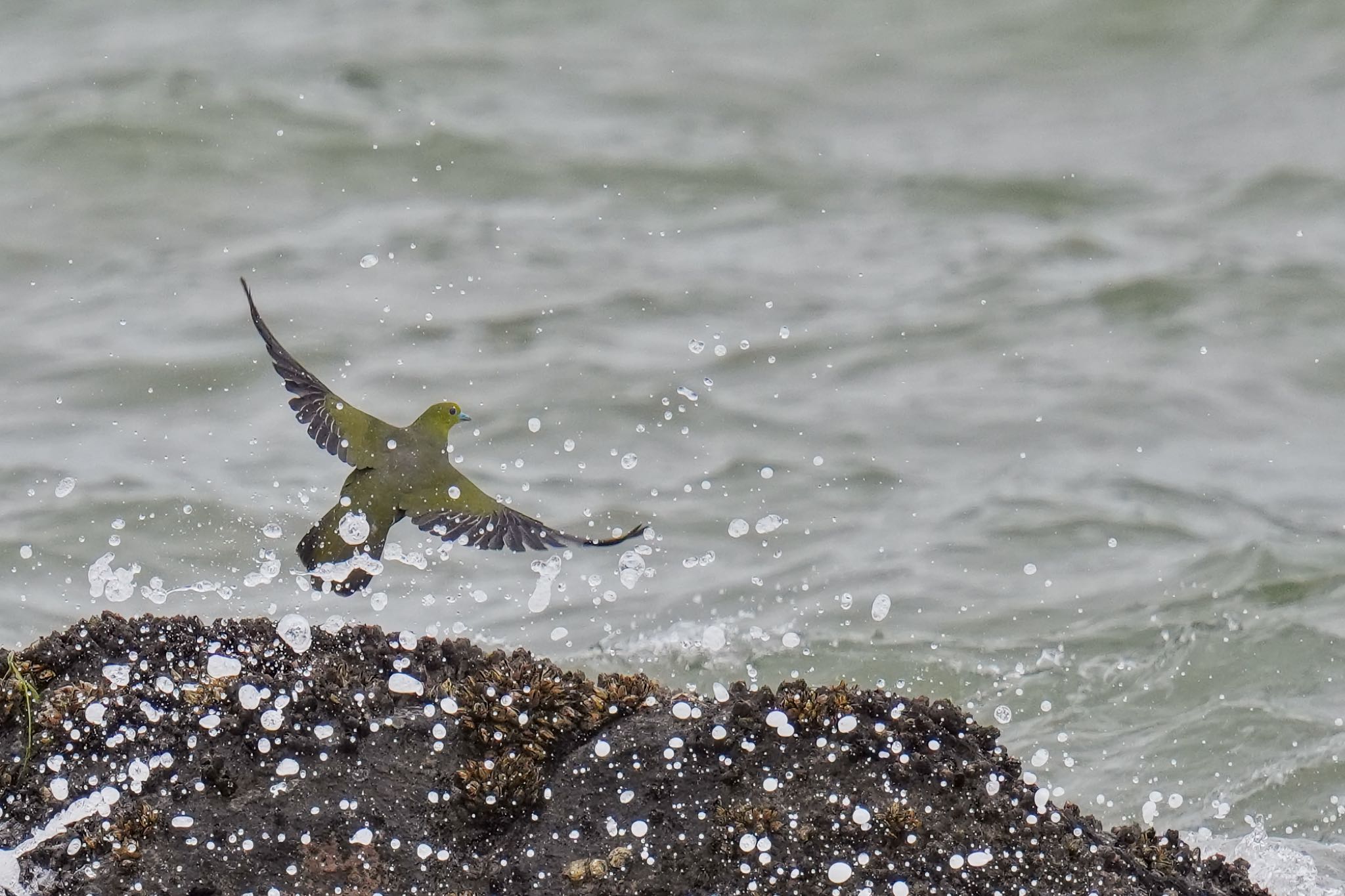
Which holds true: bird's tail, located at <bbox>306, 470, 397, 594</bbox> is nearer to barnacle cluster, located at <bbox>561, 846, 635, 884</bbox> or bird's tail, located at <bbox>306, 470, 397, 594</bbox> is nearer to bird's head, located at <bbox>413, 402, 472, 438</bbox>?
bird's head, located at <bbox>413, 402, 472, 438</bbox>

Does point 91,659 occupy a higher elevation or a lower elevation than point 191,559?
higher

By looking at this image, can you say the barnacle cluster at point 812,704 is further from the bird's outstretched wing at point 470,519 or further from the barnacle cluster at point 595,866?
the bird's outstretched wing at point 470,519

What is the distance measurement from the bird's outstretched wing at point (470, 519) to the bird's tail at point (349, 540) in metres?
0.11

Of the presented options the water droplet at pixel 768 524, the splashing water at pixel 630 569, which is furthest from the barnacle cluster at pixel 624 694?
the water droplet at pixel 768 524

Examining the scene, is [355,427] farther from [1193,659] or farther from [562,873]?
[1193,659]

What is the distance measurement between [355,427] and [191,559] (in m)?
4.01

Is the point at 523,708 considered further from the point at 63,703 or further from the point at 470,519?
the point at 63,703

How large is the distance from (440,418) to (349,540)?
464 millimetres

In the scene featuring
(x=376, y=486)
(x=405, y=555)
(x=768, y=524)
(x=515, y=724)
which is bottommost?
(x=768, y=524)

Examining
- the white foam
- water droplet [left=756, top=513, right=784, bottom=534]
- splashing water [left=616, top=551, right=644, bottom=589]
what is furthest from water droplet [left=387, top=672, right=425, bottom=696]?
water droplet [left=756, top=513, right=784, bottom=534]

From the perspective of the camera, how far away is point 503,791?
3904 mm

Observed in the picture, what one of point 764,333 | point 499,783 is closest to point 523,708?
point 499,783

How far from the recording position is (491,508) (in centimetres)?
464

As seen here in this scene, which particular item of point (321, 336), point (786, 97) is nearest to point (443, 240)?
point (321, 336)
